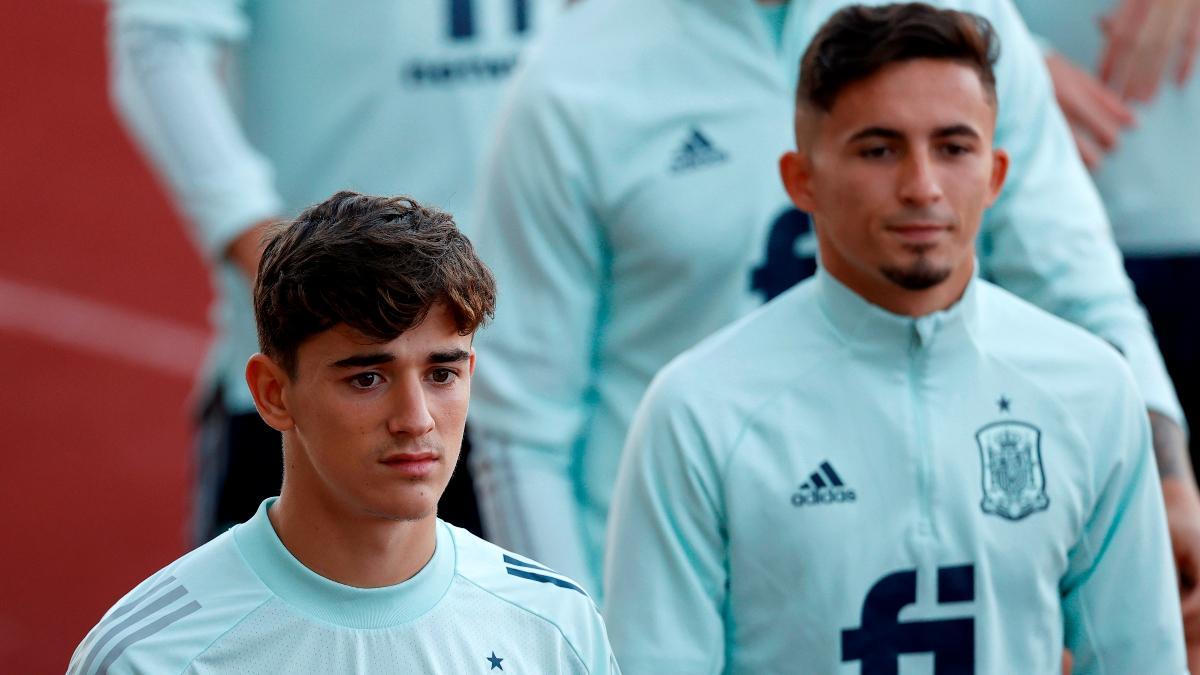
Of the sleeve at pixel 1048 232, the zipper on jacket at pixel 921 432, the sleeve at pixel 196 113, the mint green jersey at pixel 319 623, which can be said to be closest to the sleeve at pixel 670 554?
the zipper on jacket at pixel 921 432

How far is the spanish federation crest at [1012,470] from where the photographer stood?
2.96 m

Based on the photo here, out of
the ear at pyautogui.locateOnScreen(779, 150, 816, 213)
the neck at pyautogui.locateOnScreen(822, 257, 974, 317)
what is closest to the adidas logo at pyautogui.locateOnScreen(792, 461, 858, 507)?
the neck at pyautogui.locateOnScreen(822, 257, 974, 317)

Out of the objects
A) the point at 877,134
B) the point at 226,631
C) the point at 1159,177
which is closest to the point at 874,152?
the point at 877,134

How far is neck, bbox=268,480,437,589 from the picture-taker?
2.44 metres

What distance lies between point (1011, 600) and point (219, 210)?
211cm

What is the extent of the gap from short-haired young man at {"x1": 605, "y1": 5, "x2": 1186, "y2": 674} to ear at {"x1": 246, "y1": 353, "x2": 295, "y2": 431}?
2.16 feet

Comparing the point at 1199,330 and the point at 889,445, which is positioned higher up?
the point at 1199,330

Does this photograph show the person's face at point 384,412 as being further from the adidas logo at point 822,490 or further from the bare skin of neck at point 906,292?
the bare skin of neck at point 906,292

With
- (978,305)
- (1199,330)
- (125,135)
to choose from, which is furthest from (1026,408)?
(125,135)

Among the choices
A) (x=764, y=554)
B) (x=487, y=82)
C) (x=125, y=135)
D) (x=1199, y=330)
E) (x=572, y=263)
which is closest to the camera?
(x=764, y=554)

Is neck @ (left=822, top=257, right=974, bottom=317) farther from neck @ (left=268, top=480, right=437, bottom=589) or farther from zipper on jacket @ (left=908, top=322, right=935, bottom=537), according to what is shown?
neck @ (left=268, top=480, right=437, bottom=589)

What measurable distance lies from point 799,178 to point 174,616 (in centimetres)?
118

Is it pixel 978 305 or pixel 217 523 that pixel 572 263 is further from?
pixel 217 523

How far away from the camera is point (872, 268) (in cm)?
298
